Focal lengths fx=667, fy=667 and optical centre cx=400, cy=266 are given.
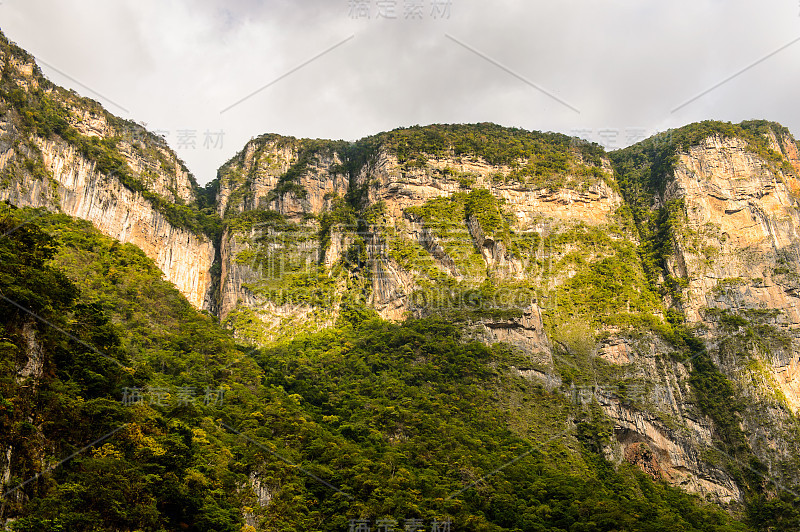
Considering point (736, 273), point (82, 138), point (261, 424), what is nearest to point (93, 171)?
point (82, 138)

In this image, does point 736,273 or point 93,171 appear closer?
point 93,171

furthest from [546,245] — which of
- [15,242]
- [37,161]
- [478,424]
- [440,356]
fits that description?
[15,242]

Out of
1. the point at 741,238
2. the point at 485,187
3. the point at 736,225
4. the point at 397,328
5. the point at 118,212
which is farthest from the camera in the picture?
the point at 485,187

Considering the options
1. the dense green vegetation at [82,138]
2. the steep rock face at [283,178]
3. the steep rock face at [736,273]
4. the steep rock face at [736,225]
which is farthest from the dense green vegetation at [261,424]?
the steep rock face at [736,225]

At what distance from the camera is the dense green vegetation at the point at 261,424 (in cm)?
2295

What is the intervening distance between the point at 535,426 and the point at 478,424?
4.59 metres

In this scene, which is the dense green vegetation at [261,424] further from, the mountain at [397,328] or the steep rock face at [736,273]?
the steep rock face at [736,273]

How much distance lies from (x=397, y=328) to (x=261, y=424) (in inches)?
889

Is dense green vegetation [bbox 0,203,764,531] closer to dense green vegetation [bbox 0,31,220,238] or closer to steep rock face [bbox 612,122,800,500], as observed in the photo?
dense green vegetation [bbox 0,31,220,238]

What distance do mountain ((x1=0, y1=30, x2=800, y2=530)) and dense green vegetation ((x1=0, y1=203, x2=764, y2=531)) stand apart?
6.0 inches

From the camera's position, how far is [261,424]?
38344 mm

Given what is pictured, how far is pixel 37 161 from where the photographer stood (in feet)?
177

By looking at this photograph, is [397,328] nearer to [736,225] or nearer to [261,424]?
[261,424]

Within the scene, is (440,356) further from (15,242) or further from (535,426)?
(15,242)
